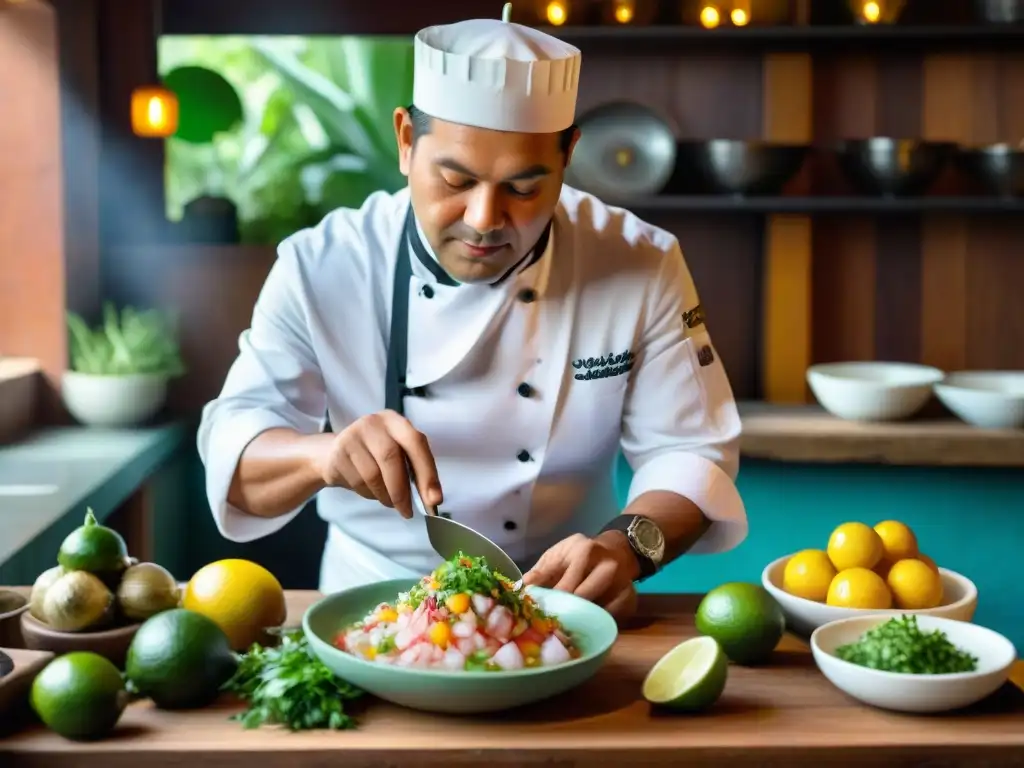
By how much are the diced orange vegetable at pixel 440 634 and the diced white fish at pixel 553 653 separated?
4.2 inches

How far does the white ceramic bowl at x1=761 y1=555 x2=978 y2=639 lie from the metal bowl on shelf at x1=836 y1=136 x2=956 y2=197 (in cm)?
218

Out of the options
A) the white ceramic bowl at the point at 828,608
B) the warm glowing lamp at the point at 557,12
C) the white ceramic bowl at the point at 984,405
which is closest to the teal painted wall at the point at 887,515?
the white ceramic bowl at the point at 984,405

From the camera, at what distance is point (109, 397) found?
3744 millimetres

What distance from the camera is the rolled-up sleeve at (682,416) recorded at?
2023 millimetres

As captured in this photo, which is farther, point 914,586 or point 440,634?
point 914,586

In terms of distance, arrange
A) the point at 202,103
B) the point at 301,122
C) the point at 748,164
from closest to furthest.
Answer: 1. the point at 748,164
2. the point at 202,103
3. the point at 301,122

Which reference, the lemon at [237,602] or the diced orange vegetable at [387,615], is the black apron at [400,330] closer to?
the lemon at [237,602]

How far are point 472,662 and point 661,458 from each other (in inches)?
29.6

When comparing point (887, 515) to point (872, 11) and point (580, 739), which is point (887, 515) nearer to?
point (872, 11)

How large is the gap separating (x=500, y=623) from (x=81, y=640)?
0.48 m

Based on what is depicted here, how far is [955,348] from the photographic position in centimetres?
403

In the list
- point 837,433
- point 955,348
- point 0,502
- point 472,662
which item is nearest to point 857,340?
point 955,348

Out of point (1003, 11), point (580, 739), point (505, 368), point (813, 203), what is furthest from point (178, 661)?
point (1003, 11)

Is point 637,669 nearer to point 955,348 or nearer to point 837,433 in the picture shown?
point 837,433
